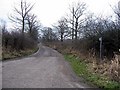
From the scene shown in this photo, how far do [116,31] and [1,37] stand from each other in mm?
17951

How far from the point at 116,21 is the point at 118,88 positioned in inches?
610

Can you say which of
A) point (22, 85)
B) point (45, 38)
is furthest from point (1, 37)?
A: point (45, 38)

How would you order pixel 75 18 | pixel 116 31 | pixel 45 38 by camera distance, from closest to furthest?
pixel 116 31 < pixel 75 18 < pixel 45 38

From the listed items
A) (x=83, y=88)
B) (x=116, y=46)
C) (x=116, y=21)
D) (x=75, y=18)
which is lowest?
(x=83, y=88)

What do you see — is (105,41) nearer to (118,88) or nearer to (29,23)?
(118,88)

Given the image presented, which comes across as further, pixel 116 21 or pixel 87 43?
pixel 87 43

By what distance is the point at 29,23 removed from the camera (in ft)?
237

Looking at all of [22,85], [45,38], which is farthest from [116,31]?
[45,38]

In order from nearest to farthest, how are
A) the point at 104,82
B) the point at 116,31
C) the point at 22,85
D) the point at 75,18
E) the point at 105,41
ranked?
the point at 22,85 → the point at 104,82 → the point at 116,31 → the point at 105,41 → the point at 75,18

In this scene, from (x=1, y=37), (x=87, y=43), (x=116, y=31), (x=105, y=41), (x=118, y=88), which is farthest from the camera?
(x=1, y=37)

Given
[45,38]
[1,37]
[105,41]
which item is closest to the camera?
[105,41]

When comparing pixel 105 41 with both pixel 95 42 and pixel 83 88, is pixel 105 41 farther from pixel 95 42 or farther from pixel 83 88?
pixel 83 88

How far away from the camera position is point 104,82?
477 inches

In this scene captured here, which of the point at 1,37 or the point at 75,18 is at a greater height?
the point at 75,18
